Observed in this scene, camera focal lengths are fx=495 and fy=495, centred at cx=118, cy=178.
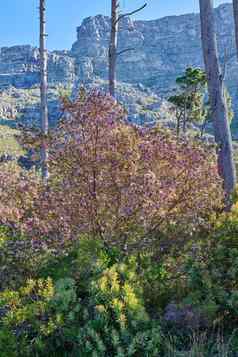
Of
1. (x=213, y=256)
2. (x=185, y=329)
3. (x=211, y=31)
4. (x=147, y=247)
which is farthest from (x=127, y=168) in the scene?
(x=211, y=31)

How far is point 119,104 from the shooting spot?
599cm

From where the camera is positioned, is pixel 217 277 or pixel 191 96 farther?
pixel 191 96

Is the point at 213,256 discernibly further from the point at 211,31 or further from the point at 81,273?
the point at 211,31

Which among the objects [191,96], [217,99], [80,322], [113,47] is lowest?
[80,322]

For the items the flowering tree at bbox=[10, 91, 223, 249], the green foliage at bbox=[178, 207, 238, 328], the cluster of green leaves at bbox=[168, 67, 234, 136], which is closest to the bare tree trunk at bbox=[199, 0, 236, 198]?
the flowering tree at bbox=[10, 91, 223, 249]

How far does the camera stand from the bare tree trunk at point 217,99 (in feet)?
30.2

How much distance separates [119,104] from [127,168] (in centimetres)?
99

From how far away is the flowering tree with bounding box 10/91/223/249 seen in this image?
212 inches

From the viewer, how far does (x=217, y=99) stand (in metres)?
9.55

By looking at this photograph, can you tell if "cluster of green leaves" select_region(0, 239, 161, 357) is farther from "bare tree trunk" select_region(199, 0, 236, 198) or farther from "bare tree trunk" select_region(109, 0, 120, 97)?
"bare tree trunk" select_region(109, 0, 120, 97)

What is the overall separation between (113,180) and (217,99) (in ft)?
15.8

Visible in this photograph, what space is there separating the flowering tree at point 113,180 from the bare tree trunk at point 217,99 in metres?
3.51

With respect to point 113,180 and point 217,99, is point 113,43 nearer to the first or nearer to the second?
point 217,99

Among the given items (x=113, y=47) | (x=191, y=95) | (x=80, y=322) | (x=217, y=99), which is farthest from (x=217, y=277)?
(x=191, y=95)
